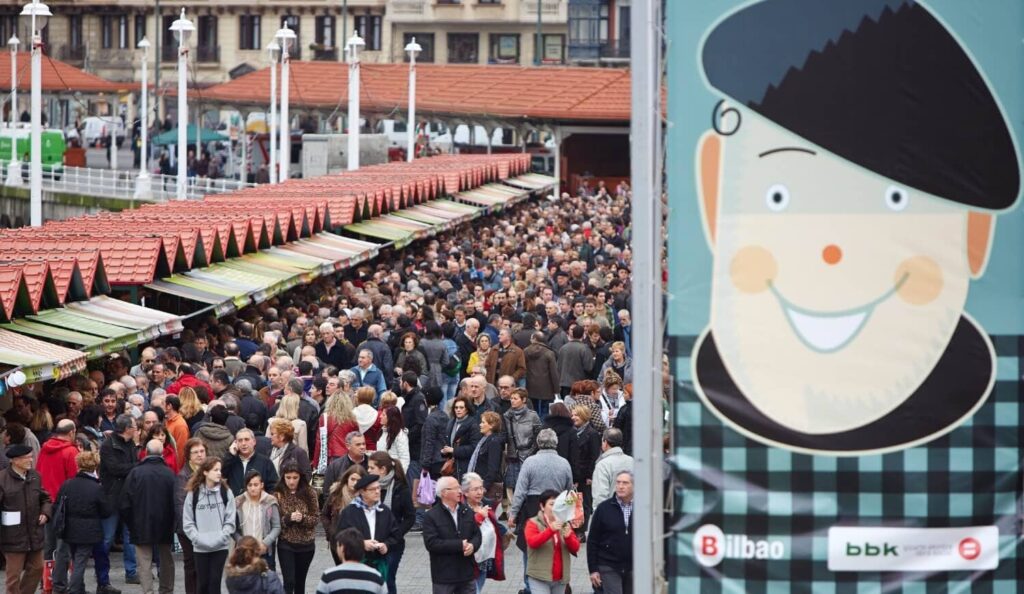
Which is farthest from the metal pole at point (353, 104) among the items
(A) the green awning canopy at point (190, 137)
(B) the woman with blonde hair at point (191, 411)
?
(B) the woman with blonde hair at point (191, 411)

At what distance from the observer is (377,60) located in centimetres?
10288

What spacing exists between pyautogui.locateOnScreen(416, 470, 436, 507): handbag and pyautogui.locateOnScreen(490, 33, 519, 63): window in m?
87.9

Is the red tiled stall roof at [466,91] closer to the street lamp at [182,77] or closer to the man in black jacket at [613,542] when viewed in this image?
the street lamp at [182,77]

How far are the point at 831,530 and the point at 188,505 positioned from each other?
6074 mm

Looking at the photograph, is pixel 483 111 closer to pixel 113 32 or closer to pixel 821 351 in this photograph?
pixel 113 32

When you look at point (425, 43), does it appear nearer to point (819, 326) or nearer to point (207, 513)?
point (207, 513)

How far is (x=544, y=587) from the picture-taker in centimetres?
1271

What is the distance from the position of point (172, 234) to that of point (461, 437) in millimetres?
9877

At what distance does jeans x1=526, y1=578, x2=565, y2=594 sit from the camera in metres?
12.7

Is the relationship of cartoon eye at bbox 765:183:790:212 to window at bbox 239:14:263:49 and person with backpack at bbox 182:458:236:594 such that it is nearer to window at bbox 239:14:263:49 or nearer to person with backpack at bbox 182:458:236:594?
person with backpack at bbox 182:458:236:594

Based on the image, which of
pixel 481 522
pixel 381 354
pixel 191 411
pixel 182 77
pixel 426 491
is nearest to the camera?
pixel 481 522

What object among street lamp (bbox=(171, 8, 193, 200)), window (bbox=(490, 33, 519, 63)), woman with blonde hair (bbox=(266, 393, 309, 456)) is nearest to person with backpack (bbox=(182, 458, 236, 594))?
woman with blonde hair (bbox=(266, 393, 309, 456))

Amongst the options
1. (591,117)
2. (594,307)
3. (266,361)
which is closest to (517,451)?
(266,361)

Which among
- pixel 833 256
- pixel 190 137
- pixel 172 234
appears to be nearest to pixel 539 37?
pixel 190 137
